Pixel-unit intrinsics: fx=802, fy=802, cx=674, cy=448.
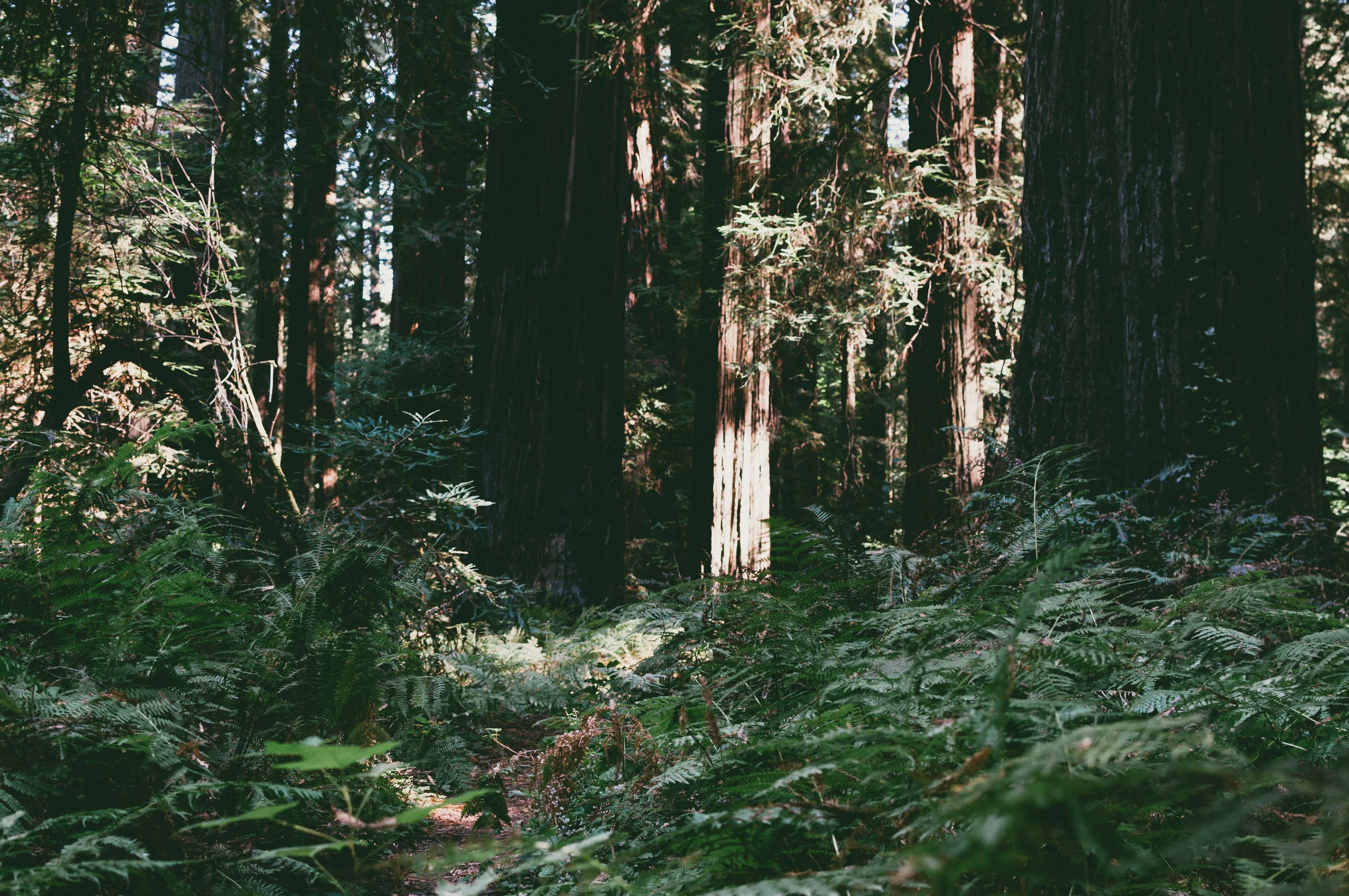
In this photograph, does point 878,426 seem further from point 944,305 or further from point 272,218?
point 272,218

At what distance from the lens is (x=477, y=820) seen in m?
3.01

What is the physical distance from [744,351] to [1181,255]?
222 inches

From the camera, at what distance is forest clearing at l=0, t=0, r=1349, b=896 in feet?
5.21

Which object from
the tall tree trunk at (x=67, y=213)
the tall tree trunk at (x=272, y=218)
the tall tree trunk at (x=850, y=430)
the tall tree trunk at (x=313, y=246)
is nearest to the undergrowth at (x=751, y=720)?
the tall tree trunk at (x=67, y=213)

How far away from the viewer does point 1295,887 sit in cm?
117

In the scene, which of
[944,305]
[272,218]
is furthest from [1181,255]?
[272,218]

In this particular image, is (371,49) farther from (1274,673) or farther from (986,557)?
(1274,673)

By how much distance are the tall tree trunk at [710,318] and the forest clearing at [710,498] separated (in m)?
0.08

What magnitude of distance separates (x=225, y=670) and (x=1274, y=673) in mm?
2913

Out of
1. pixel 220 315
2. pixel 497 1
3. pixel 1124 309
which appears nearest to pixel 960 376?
pixel 1124 309

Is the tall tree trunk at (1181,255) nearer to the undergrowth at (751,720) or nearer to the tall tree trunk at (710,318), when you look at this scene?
the undergrowth at (751,720)

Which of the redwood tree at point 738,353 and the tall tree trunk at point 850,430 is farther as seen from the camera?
the tall tree trunk at point 850,430

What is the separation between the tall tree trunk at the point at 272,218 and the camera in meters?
4.98

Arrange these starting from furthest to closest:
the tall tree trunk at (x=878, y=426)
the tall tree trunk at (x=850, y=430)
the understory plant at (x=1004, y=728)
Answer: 1. the tall tree trunk at (x=878, y=426)
2. the tall tree trunk at (x=850, y=430)
3. the understory plant at (x=1004, y=728)
